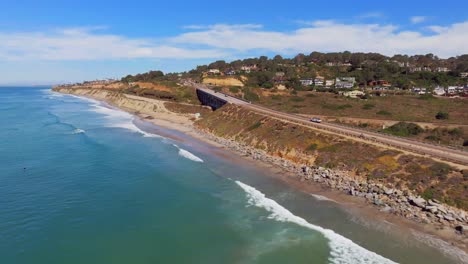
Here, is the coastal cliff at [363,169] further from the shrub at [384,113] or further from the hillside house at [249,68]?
the hillside house at [249,68]

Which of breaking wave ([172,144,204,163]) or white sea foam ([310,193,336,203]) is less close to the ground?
breaking wave ([172,144,204,163])

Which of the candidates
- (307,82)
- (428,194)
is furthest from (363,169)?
(307,82)

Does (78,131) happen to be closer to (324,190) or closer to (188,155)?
(188,155)

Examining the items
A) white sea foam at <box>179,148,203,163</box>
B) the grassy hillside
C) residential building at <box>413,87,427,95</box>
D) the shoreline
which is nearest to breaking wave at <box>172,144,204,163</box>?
white sea foam at <box>179,148,203,163</box>

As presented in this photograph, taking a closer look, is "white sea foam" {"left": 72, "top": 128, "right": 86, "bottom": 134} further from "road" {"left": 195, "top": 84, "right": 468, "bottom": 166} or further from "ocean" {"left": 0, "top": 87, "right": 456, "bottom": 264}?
"road" {"left": 195, "top": 84, "right": 468, "bottom": 166}

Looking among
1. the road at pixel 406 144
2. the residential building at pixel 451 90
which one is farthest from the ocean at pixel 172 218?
the residential building at pixel 451 90
